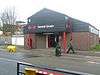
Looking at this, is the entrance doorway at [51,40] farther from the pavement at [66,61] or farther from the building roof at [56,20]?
the pavement at [66,61]

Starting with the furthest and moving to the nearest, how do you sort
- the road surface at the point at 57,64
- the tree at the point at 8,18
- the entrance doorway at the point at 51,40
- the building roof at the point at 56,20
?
the tree at the point at 8,18
the entrance doorway at the point at 51,40
the building roof at the point at 56,20
the road surface at the point at 57,64

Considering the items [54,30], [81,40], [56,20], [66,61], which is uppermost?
[56,20]

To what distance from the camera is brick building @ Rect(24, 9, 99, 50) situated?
146ft

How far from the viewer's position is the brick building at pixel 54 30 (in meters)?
44.6

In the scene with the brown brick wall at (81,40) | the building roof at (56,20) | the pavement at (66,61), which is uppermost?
the building roof at (56,20)

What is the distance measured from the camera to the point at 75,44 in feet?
149

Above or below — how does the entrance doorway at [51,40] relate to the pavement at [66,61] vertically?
above

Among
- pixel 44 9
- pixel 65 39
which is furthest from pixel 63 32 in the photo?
pixel 44 9

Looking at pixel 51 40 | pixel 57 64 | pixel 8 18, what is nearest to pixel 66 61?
pixel 57 64

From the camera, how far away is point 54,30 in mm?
45375

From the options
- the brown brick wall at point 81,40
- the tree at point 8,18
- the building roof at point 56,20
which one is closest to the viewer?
the building roof at point 56,20

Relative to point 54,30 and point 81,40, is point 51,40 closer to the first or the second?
point 54,30

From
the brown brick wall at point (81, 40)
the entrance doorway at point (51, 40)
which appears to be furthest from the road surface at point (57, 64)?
the entrance doorway at point (51, 40)

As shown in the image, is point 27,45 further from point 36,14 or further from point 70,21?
point 70,21
